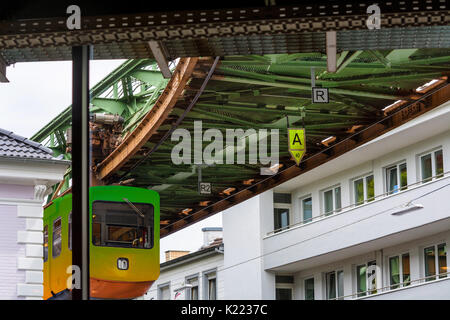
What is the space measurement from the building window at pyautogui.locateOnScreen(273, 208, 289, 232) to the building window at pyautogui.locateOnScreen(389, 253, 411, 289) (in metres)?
7.46

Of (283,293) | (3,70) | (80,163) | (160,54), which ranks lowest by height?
(80,163)

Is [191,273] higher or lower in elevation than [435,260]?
higher

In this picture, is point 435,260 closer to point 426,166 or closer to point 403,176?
point 426,166

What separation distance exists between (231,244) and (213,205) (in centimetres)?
1060

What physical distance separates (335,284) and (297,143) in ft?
36.0

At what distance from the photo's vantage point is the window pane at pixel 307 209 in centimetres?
3195

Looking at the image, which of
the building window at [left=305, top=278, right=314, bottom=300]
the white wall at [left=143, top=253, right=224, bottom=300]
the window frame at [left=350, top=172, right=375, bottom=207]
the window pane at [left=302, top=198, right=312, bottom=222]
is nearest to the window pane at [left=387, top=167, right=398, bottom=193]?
the window frame at [left=350, top=172, right=375, bottom=207]

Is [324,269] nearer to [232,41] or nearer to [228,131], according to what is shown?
[228,131]

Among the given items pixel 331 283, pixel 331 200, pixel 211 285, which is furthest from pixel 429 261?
pixel 211 285

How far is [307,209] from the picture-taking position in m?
32.3

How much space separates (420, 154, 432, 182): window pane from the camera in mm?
25641

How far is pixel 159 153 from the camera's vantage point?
795 inches

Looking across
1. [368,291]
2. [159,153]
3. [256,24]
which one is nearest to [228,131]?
[159,153]

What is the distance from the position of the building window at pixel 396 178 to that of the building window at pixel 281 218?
6.44m
